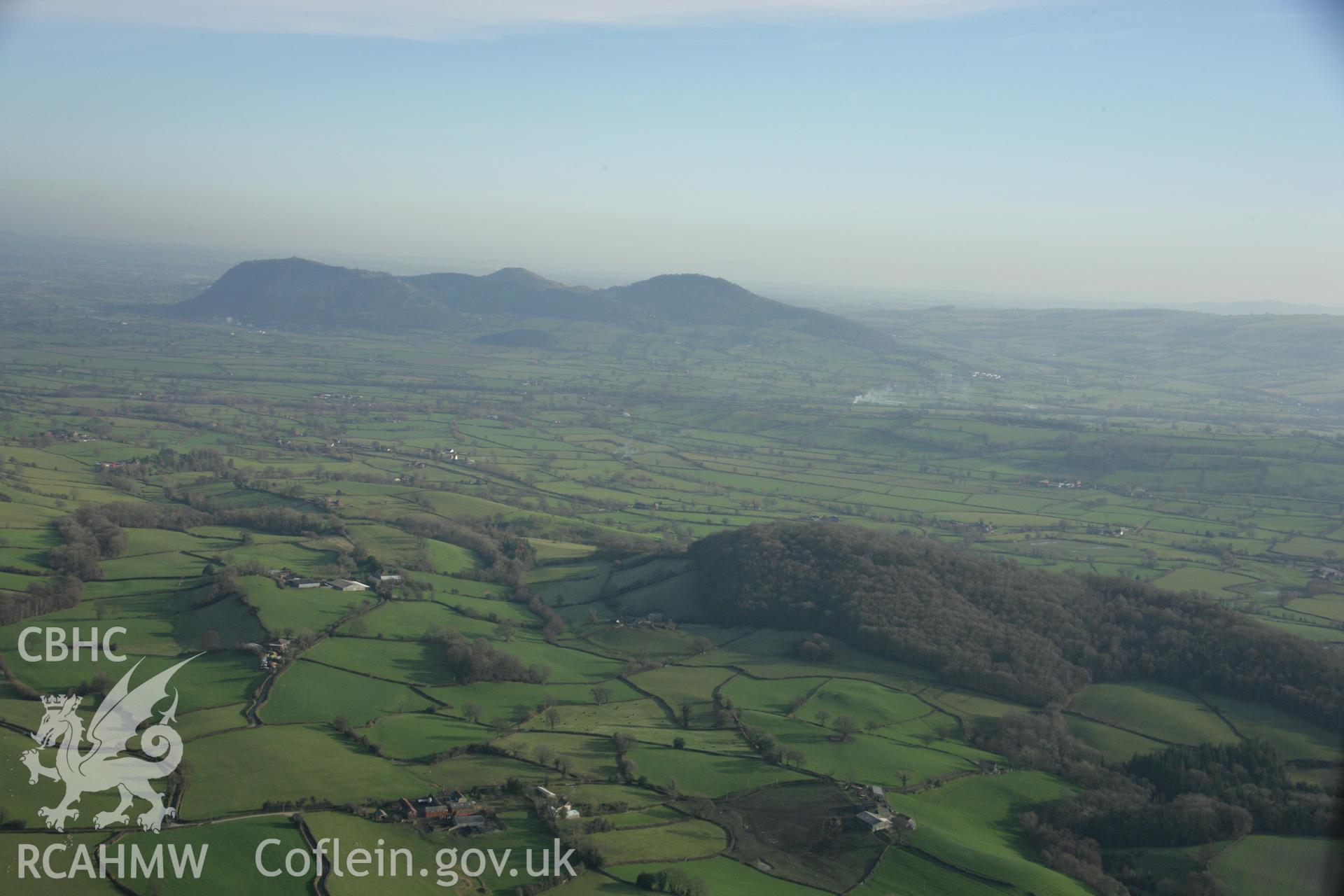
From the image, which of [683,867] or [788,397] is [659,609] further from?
[788,397]

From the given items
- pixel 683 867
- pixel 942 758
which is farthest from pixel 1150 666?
pixel 683 867

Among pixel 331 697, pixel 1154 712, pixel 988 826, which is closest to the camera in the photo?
pixel 988 826

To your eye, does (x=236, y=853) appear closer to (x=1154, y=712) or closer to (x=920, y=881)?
(x=920, y=881)

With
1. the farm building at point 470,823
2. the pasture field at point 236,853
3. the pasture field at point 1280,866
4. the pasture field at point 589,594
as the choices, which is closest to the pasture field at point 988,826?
the pasture field at point 589,594

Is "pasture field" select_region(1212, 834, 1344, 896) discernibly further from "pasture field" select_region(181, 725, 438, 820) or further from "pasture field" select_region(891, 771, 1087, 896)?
"pasture field" select_region(181, 725, 438, 820)

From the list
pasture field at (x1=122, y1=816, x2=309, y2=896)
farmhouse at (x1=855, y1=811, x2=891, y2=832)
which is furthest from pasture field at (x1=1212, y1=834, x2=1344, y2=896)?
pasture field at (x1=122, y1=816, x2=309, y2=896)

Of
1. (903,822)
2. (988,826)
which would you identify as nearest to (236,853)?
(903,822)
